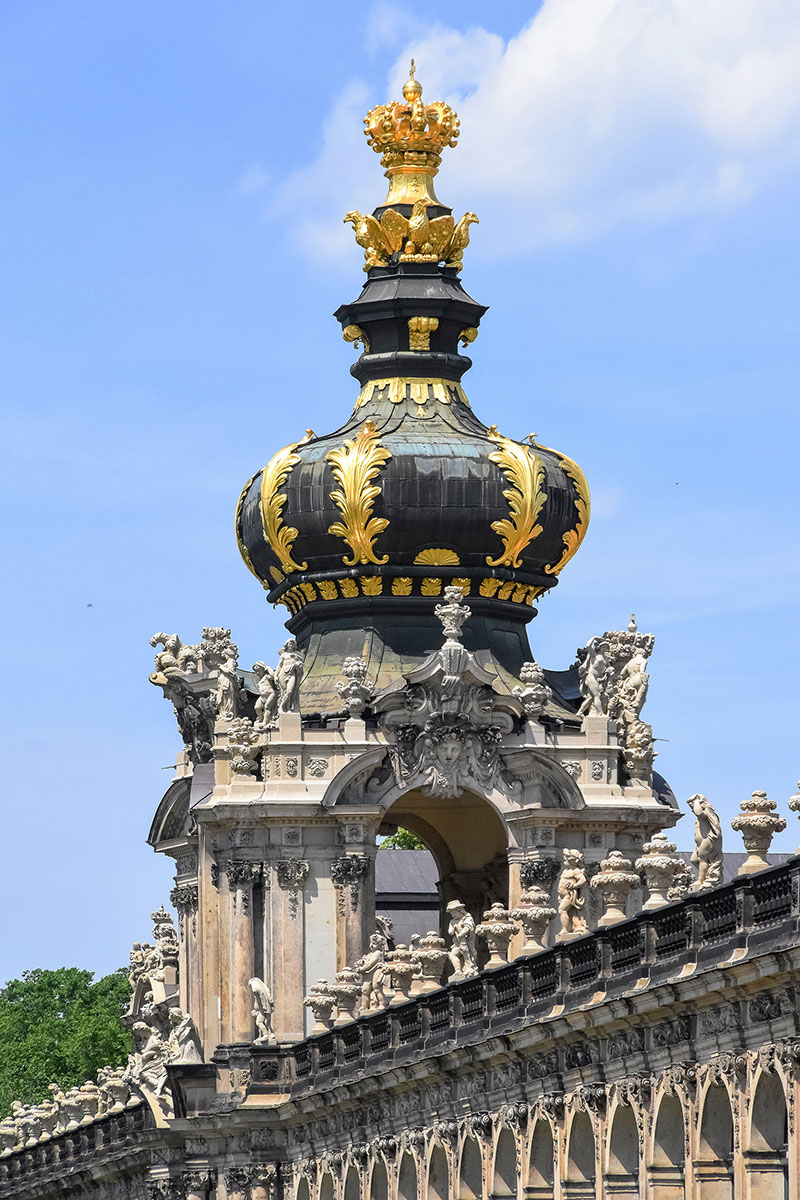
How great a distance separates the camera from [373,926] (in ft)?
294

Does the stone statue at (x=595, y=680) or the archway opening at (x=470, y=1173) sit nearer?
the archway opening at (x=470, y=1173)

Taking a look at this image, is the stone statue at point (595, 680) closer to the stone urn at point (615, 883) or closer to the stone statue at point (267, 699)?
the stone statue at point (267, 699)

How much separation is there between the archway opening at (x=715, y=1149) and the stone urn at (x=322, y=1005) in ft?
82.1

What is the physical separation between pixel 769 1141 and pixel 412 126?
137 feet

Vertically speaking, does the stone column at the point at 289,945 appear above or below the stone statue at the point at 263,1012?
above

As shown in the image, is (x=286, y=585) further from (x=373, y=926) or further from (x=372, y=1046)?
(x=372, y=1046)

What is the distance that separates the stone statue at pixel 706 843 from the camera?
63.0m

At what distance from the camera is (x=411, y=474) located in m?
92.7

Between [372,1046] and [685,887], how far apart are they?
1505cm

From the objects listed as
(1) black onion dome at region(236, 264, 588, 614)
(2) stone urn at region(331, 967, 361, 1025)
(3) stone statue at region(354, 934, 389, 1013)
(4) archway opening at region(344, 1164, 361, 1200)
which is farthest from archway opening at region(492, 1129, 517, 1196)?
(1) black onion dome at region(236, 264, 588, 614)

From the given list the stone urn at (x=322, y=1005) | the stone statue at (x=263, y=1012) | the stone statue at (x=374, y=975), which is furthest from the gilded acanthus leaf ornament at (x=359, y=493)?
the stone urn at (x=322, y=1005)

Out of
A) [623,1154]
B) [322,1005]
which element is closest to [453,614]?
[322,1005]

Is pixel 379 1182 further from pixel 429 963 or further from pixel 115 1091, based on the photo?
pixel 115 1091

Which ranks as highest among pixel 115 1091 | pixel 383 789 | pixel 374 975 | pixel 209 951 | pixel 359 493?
pixel 359 493
